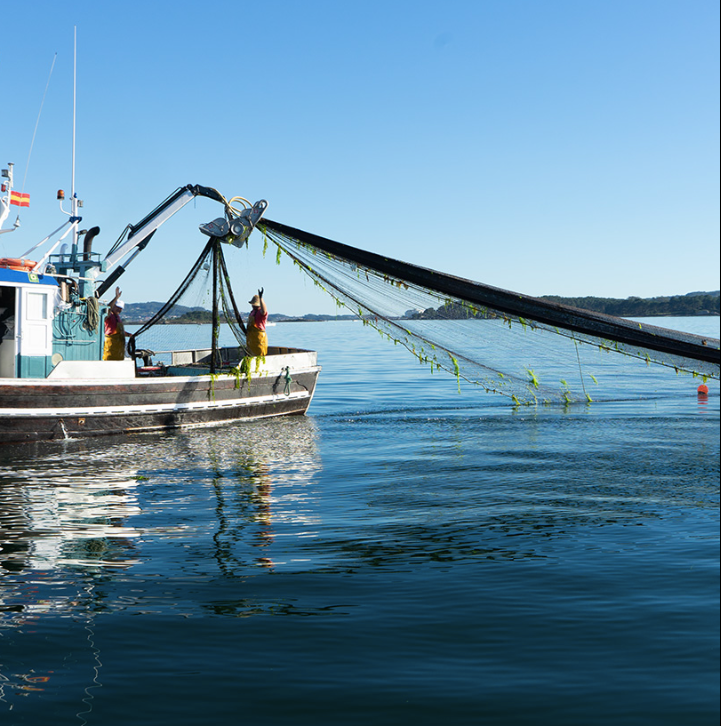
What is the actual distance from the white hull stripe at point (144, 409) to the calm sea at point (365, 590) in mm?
2081

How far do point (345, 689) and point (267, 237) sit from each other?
10.9 m

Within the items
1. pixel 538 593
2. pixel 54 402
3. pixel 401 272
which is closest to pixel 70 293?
pixel 54 402

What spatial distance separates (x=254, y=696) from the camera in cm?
520

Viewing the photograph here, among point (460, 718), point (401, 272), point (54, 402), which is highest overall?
point (401, 272)

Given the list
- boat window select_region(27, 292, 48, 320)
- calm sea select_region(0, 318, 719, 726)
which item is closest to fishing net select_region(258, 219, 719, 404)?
calm sea select_region(0, 318, 719, 726)

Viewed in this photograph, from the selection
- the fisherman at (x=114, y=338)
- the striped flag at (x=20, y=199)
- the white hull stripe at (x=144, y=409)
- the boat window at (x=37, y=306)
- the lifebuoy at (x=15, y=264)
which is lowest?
the white hull stripe at (x=144, y=409)

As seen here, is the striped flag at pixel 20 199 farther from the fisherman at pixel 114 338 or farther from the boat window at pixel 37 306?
the fisherman at pixel 114 338

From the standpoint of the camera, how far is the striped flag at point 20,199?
18375 millimetres

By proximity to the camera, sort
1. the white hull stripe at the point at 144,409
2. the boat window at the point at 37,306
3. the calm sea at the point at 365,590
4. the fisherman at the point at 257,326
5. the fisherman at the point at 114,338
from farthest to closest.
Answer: the fisherman at the point at 257,326
the fisherman at the point at 114,338
the boat window at the point at 37,306
the white hull stripe at the point at 144,409
the calm sea at the point at 365,590

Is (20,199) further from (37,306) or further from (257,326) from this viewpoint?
(257,326)

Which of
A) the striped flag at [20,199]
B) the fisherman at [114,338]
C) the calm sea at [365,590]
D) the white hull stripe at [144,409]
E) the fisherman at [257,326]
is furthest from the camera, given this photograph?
the fisherman at [257,326]

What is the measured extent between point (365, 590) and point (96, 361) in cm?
1324

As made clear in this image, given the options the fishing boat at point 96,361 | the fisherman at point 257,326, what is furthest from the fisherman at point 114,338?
the fisherman at point 257,326

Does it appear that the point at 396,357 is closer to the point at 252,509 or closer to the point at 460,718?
the point at 252,509
